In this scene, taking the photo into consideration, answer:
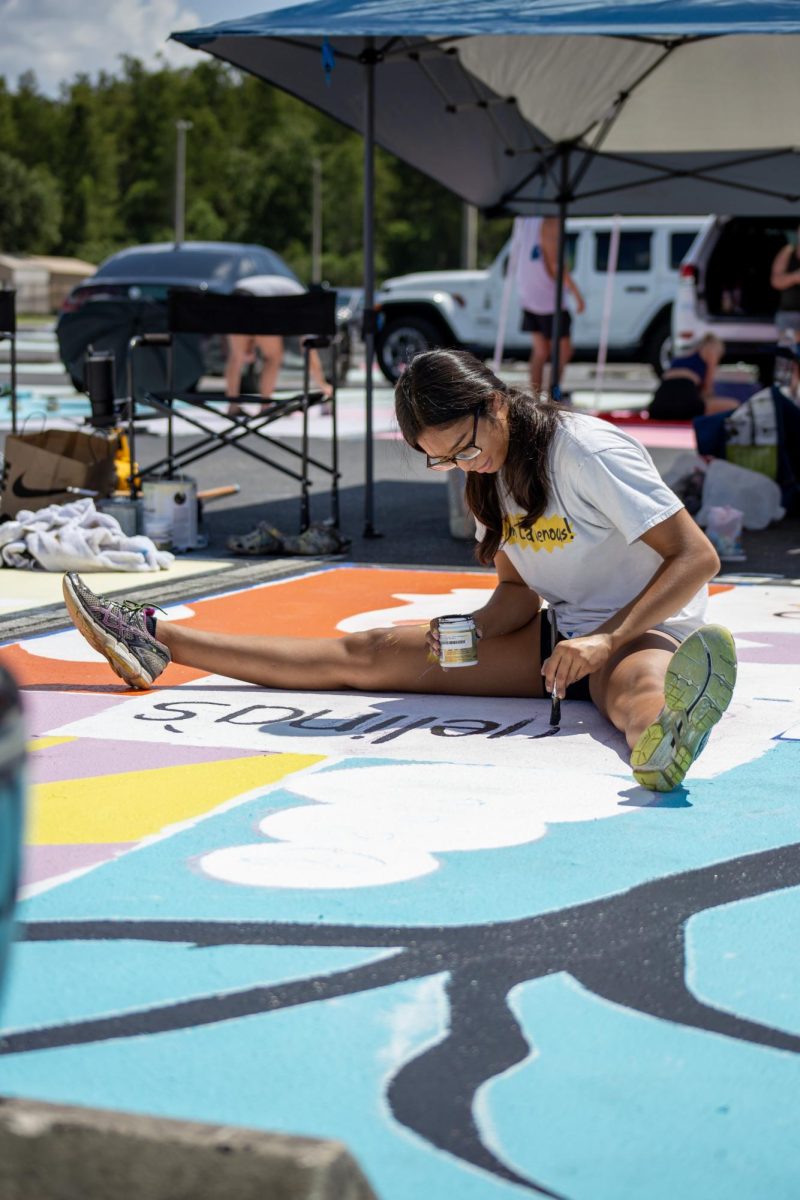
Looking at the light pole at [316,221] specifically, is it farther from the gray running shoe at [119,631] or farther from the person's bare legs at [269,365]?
the gray running shoe at [119,631]

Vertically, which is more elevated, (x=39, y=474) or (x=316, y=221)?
(x=316, y=221)

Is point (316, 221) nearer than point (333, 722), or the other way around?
point (333, 722)

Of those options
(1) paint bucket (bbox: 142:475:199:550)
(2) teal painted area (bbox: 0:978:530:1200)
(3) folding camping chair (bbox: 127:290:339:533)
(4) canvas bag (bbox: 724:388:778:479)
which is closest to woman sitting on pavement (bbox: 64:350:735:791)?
(2) teal painted area (bbox: 0:978:530:1200)

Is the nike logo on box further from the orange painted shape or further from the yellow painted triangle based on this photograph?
the yellow painted triangle

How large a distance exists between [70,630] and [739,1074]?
3.55 meters

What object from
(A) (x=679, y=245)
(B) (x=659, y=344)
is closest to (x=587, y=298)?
(B) (x=659, y=344)

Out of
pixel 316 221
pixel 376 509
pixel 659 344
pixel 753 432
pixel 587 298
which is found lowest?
pixel 376 509

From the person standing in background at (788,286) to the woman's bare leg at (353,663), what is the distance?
9.50 m

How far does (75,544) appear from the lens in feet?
21.5

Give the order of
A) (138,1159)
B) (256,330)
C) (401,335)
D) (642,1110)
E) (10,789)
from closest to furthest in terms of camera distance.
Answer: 1. (10,789)
2. (138,1159)
3. (642,1110)
4. (256,330)
5. (401,335)

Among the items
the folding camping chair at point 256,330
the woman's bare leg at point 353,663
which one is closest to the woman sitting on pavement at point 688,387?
the folding camping chair at point 256,330

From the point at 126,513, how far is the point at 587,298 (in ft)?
37.3

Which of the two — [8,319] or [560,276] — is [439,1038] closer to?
[8,319]

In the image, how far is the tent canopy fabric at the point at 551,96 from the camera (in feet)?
22.3
